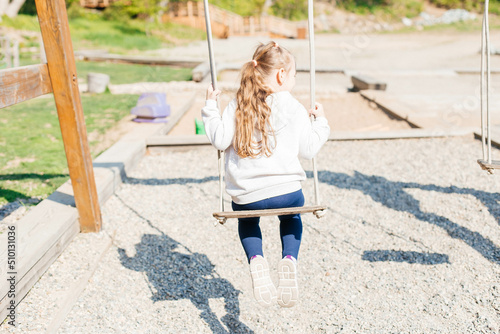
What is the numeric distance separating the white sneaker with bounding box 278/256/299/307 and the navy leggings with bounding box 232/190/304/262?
8 centimetres

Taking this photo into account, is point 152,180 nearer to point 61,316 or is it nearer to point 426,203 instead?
point 61,316

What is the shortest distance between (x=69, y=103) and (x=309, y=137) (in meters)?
2.00

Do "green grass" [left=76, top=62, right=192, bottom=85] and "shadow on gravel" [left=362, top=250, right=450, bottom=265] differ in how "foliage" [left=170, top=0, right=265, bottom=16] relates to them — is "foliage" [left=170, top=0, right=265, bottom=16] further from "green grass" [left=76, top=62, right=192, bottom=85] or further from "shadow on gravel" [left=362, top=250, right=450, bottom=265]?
"shadow on gravel" [left=362, top=250, right=450, bottom=265]

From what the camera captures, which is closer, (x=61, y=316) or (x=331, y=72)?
(x=61, y=316)

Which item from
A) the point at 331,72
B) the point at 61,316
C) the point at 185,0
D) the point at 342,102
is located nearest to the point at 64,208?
the point at 61,316

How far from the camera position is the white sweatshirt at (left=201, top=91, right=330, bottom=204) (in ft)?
7.30

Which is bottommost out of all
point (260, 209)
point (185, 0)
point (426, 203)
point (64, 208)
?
point (426, 203)

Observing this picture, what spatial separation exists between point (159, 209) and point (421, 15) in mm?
33324

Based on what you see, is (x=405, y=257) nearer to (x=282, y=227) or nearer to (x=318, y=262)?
(x=318, y=262)

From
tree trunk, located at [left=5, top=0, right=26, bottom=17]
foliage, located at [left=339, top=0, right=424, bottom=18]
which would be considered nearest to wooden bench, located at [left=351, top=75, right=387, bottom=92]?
tree trunk, located at [left=5, top=0, right=26, bottom=17]

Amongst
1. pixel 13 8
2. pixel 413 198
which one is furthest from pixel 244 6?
pixel 413 198

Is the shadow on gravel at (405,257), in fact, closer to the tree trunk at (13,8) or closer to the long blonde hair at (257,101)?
the long blonde hair at (257,101)

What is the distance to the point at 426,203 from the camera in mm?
4367

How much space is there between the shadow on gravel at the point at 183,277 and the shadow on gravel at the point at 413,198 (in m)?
1.96
